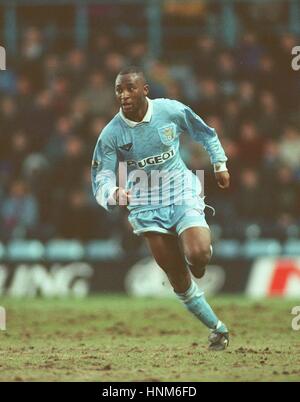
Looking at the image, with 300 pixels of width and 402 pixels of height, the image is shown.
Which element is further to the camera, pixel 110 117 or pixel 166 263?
pixel 110 117

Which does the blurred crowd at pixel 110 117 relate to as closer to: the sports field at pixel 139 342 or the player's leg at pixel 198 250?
the sports field at pixel 139 342

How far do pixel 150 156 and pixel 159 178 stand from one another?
0.23m

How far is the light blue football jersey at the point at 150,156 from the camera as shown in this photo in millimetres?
9883

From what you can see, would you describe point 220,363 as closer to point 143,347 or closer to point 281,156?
point 143,347

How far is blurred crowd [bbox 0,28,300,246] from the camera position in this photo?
16.7 m

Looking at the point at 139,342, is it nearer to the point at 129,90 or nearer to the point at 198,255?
the point at 198,255

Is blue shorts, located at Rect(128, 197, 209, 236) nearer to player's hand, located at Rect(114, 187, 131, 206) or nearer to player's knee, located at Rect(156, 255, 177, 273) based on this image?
player's knee, located at Rect(156, 255, 177, 273)

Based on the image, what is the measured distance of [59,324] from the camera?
12891mm

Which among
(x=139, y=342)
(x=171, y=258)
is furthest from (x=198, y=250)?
(x=139, y=342)

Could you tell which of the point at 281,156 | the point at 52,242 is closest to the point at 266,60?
the point at 281,156

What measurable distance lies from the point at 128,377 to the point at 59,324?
4.57 meters

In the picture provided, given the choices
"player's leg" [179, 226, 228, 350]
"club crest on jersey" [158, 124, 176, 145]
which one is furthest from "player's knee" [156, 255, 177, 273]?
"club crest on jersey" [158, 124, 176, 145]

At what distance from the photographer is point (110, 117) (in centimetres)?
1791

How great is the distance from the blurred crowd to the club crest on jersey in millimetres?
6243
